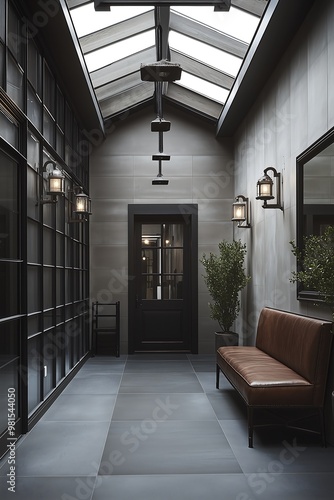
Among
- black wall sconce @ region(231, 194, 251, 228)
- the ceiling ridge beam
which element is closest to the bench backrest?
black wall sconce @ region(231, 194, 251, 228)

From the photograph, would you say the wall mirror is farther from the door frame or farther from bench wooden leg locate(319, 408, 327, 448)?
the door frame

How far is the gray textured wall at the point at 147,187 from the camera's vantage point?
28.5 ft

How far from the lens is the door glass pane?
888 centimetres

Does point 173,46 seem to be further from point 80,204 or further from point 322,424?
point 322,424

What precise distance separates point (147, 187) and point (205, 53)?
2660 millimetres

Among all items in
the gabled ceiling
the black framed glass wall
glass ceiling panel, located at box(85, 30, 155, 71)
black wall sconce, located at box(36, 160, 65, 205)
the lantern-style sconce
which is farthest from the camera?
the lantern-style sconce

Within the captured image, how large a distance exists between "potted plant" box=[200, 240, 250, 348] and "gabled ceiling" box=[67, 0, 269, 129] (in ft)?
7.30

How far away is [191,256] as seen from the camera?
8750 mm

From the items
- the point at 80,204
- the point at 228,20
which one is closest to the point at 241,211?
the point at 80,204

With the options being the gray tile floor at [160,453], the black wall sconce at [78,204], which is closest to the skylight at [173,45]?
the black wall sconce at [78,204]

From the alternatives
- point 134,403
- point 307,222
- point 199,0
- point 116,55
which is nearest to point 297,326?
point 307,222

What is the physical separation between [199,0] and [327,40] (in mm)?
1144

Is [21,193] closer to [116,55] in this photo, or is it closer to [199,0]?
[199,0]

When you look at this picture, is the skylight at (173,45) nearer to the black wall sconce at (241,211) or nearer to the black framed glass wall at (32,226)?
the black framed glass wall at (32,226)
